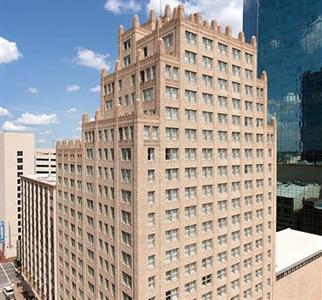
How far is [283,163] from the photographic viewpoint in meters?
136

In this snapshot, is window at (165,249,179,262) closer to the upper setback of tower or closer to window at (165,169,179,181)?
window at (165,169,179,181)

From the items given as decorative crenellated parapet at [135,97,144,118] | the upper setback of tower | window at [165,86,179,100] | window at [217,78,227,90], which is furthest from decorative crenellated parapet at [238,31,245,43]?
decorative crenellated parapet at [135,97,144,118]

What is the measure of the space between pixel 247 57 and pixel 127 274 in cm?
4476

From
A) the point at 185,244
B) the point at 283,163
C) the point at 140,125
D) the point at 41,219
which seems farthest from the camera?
the point at 283,163

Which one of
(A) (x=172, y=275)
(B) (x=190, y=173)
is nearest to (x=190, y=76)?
(B) (x=190, y=173)

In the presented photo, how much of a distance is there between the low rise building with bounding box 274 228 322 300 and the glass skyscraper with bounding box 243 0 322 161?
2219 inches

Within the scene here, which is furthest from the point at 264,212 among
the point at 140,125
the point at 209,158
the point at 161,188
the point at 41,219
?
the point at 41,219

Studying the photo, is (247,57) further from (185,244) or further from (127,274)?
(127,274)

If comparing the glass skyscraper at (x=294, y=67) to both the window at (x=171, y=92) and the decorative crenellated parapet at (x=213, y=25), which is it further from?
the window at (x=171, y=92)

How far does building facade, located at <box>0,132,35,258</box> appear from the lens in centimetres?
13850

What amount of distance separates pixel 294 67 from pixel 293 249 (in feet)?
291

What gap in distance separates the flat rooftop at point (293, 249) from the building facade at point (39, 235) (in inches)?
2148

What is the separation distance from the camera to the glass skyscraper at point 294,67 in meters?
124

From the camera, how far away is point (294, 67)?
134 meters
